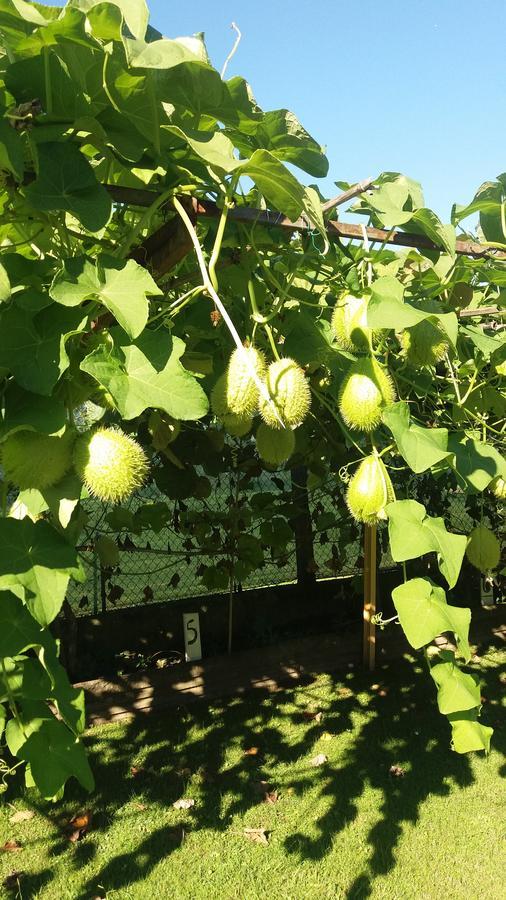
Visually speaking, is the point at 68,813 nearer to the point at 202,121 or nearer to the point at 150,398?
the point at 150,398

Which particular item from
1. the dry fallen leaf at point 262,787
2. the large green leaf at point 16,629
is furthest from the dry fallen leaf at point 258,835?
the large green leaf at point 16,629

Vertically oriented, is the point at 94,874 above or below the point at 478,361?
below

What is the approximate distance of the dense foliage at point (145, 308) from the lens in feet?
3.55

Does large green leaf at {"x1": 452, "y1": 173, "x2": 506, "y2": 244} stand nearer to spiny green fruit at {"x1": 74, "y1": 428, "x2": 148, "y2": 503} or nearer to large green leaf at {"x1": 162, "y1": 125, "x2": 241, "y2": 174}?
large green leaf at {"x1": 162, "y1": 125, "x2": 241, "y2": 174}

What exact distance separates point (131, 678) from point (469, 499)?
A: 120 inches

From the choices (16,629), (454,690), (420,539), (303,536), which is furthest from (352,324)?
(303,536)

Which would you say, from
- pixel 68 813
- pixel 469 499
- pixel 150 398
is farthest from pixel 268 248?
pixel 469 499

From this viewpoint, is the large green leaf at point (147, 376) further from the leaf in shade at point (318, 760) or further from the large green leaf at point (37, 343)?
the leaf in shade at point (318, 760)

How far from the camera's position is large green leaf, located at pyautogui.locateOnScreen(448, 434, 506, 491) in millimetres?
1618

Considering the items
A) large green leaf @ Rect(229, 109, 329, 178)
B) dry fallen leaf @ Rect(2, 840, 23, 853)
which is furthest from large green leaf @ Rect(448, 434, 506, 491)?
dry fallen leaf @ Rect(2, 840, 23, 853)

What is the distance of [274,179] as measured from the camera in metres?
1.13

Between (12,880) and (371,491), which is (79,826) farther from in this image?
(371,491)

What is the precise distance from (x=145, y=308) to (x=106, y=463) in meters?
0.26

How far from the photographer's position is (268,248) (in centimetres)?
171
